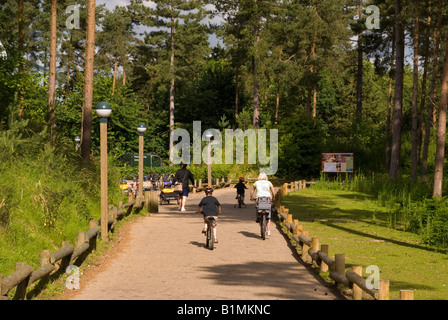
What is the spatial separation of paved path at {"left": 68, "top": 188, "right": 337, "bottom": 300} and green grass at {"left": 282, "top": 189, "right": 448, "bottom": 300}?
5.45 ft

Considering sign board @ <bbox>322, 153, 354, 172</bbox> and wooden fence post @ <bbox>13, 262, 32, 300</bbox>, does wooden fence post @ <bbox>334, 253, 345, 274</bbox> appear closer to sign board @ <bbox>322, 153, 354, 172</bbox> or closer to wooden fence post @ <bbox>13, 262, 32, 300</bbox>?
wooden fence post @ <bbox>13, 262, 32, 300</bbox>

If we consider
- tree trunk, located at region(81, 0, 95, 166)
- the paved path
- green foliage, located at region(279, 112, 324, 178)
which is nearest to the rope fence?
the paved path

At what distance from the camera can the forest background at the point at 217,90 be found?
1711 centimetres

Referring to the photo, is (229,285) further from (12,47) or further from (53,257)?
Result: (12,47)

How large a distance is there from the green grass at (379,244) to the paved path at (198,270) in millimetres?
1661

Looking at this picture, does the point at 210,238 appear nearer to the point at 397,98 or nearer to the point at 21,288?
the point at 21,288

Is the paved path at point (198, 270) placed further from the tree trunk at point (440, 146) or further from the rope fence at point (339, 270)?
the tree trunk at point (440, 146)

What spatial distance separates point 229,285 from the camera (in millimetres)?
10406

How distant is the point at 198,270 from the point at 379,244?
279 inches

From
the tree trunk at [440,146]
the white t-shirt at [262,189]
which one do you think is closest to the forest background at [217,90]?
the tree trunk at [440,146]

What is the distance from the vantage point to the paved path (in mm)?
9711

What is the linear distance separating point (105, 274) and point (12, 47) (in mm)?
14674

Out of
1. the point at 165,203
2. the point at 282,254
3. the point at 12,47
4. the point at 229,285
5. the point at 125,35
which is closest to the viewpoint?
the point at 229,285
